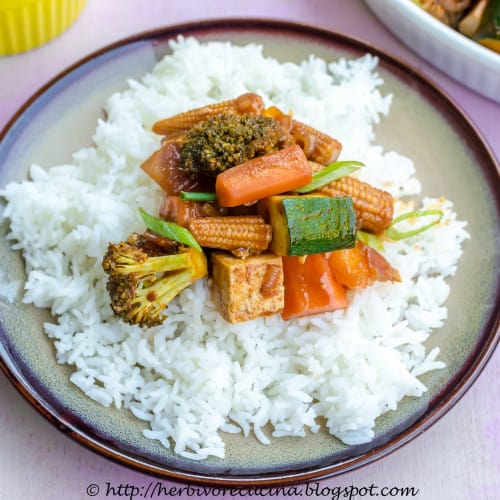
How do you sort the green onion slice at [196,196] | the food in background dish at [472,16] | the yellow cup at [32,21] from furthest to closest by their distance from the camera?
the food in background dish at [472,16], the yellow cup at [32,21], the green onion slice at [196,196]

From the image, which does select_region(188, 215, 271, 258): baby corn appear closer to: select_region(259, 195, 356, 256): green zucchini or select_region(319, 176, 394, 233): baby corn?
select_region(259, 195, 356, 256): green zucchini

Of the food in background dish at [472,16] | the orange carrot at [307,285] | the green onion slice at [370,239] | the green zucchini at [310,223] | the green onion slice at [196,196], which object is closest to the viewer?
the green zucchini at [310,223]

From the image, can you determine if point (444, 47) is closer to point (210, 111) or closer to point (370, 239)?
point (370, 239)

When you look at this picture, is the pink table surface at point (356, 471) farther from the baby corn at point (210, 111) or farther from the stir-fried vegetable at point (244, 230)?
the baby corn at point (210, 111)

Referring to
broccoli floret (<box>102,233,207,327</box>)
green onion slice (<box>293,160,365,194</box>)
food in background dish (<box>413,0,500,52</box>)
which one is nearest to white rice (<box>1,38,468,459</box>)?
broccoli floret (<box>102,233,207,327</box>)

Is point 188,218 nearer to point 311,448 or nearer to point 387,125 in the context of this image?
point 311,448

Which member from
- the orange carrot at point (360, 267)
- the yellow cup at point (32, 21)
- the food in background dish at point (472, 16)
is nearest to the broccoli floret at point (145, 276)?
the orange carrot at point (360, 267)
